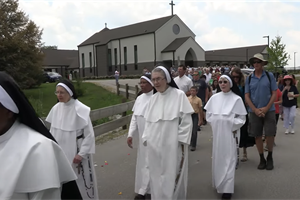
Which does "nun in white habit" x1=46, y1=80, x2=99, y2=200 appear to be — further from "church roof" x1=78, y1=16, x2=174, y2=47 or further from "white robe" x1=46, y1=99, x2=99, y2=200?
"church roof" x1=78, y1=16, x2=174, y2=47

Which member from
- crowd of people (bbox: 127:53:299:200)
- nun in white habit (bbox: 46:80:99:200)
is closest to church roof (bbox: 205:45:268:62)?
crowd of people (bbox: 127:53:299:200)

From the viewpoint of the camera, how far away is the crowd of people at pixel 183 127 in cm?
441

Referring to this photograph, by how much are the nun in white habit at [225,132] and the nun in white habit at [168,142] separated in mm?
881

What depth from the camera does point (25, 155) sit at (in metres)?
1.97

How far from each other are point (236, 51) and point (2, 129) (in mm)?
79744

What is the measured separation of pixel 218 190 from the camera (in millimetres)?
5145

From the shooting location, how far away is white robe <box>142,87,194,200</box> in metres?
4.35

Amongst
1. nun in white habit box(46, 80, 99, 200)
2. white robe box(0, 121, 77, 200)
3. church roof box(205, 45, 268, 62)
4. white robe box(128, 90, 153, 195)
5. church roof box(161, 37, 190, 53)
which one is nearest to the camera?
white robe box(0, 121, 77, 200)

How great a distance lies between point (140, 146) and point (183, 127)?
1.12 meters

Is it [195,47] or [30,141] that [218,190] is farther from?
[195,47]

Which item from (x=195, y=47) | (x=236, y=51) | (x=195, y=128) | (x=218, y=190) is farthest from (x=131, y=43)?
(x=218, y=190)

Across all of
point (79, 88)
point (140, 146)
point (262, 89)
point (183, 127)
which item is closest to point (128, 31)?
point (79, 88)

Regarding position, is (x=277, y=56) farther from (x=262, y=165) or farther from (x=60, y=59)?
(x=60, y=59)

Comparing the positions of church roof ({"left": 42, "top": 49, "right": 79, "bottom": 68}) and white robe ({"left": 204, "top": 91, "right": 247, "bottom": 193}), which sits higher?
church roof ({"left": 42, "top": 49, "right": 79, "bottom": 68})
